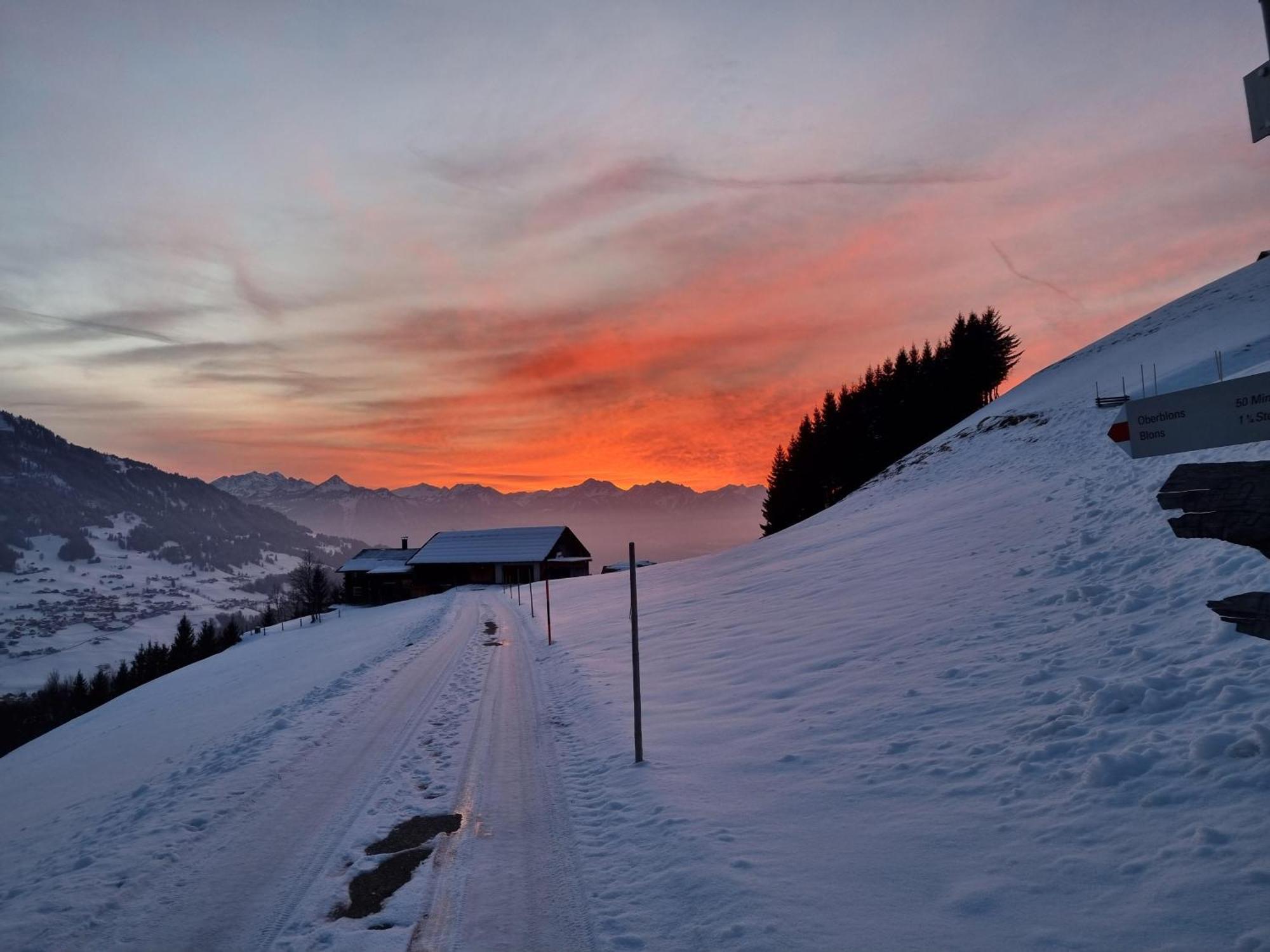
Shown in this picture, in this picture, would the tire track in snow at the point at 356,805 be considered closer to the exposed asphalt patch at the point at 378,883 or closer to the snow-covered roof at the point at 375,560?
the exposed asphalt patch at the point at 378,883

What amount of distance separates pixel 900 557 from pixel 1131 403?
14.0 m

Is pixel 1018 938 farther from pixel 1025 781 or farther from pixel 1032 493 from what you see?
pixel 1032 493

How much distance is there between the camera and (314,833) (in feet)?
25.6

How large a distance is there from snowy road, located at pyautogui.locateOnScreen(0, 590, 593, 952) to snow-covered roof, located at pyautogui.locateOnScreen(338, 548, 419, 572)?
66.7 meters

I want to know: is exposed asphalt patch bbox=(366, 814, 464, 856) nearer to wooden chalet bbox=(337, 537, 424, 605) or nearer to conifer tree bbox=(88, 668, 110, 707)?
wooden chalet bbox=(337, 537, 424, 605)

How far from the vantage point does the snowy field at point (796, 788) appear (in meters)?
5.23

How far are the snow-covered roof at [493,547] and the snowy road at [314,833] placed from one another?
5561 cm

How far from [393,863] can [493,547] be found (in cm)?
7110

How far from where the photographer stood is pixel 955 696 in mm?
8922

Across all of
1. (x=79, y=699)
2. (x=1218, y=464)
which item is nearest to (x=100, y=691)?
(x=79, y=699)

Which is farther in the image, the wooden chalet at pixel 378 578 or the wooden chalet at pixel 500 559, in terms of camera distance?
the wooden chalet at pixel 378 578

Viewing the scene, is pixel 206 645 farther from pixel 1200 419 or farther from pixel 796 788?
pixel 1200 419

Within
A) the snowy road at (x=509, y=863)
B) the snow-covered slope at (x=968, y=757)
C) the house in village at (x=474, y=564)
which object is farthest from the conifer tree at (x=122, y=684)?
the snowy road at (x=509, y=863)

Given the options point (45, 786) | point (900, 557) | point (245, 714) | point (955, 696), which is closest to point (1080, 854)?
point (955, 696)
